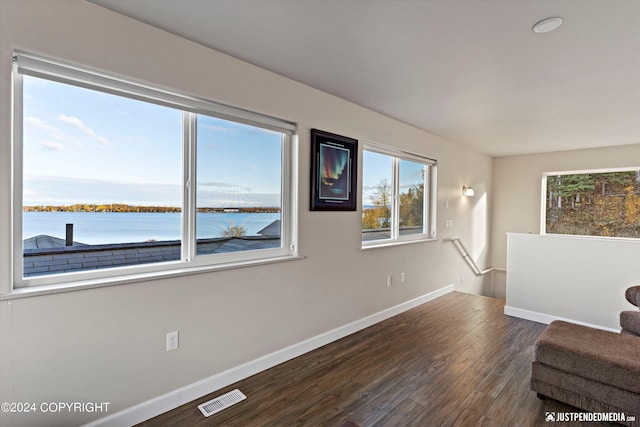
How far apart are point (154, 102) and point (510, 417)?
3.09 metres

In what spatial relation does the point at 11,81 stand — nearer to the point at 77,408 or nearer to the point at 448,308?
the point at 77,408

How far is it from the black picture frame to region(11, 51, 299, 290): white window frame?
0.22 m

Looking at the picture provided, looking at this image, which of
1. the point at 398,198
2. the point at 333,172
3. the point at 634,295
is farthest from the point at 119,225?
the point at 634,295

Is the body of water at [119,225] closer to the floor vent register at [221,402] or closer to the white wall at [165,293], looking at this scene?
the white wall at [165,293]

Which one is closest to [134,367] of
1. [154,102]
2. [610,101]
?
[154,102]

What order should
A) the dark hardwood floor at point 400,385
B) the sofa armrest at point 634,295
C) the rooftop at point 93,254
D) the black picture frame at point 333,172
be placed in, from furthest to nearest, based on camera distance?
the black picture frame at point 333,172
the sofa armrest at point 634,295
the dark hardwood floor at point 400,385
the rooftop at point 93,254

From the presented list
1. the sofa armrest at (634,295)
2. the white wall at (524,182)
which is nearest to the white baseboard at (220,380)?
the sofa armrest at (634,295)

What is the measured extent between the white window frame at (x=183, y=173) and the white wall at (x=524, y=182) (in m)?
5.14

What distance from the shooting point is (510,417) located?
2.08 metres

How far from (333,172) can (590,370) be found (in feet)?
7.83

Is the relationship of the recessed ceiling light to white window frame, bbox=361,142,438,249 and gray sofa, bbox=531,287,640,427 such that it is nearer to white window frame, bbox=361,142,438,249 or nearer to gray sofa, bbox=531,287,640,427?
white window frame, bbox=361,142,438,249

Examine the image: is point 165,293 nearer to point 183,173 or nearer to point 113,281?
point 113,281

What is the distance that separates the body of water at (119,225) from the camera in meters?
1.76

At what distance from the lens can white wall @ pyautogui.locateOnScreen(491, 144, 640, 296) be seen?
17.6 feet
